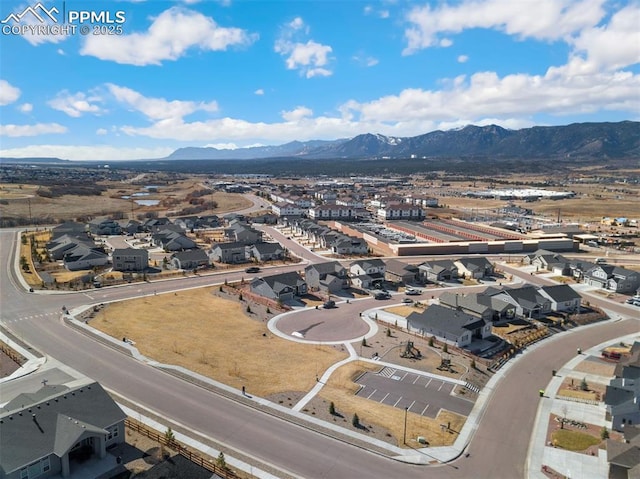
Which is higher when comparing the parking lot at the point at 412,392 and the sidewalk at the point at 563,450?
the parking lot at the point at 412,392

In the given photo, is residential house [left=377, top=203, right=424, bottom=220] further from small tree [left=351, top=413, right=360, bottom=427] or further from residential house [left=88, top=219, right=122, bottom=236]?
small tree [left=351, top=413, right=360, bottom=427]

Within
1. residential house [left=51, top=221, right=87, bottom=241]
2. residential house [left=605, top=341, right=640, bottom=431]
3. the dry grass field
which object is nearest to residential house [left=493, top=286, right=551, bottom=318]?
residential house [left=605, top=341, right=640, bottom=431]

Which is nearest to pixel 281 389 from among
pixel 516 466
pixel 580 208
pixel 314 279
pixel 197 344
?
pixel 197 344

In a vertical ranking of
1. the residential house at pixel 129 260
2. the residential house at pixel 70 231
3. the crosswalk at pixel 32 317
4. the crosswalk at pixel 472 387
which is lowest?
the crosswalk at pixel 472 387

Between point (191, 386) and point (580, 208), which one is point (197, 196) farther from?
point (191, 386)

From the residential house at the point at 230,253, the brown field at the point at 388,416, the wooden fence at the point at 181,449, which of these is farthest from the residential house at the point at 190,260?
the wooden fence at the point at 181,449

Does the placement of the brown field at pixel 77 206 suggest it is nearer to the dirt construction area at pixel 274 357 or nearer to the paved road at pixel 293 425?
the dirt construction area at pixel 274 357

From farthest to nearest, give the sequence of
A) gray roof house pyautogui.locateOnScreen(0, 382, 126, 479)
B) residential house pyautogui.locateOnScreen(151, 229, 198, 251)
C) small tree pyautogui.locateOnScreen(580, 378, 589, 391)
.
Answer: residential house pyautogui.locateOnScreen(151, 229, 198, 251)
small tree pyautogui.locateOnScreen(580, 378, 589, 391)
gray roof house pyautogui.locateOnScreen(0, 382, 126, 479)
